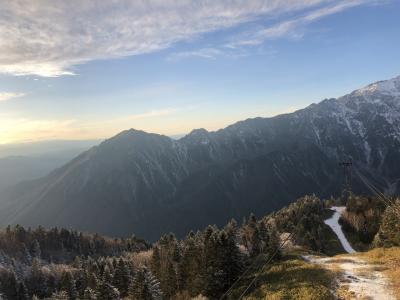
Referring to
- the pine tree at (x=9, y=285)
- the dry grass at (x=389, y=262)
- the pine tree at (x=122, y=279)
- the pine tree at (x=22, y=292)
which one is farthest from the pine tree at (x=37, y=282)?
the dry grass at (x=389, y=262)

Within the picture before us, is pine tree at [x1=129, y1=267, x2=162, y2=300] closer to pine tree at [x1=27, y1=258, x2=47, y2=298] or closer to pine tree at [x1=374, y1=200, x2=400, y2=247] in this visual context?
pine tree at [x1=374, y1=200, x2=400, y2=247]

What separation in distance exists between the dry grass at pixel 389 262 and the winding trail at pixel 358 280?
24.3 inches

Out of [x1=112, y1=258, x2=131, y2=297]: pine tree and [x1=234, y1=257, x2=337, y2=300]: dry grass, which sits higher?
[x1=234, y1=257, x2=337, y2=300]: dry grass

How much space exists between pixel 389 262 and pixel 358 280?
8.61 metres

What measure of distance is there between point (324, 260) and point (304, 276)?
40.6ft

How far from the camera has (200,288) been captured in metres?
64.8

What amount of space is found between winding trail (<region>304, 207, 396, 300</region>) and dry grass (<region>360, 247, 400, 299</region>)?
618 mm

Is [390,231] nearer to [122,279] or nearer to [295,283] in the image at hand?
[295,283]

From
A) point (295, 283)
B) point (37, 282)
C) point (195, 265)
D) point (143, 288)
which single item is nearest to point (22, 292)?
point (37, 282)

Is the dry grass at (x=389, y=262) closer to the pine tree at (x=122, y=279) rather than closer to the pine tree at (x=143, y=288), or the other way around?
the pine tree at (x=143, y=288)

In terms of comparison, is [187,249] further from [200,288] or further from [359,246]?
[359,246]

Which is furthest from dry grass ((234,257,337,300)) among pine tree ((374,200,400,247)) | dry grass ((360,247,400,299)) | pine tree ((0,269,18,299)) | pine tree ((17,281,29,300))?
pine tree ((0,269,18,299))

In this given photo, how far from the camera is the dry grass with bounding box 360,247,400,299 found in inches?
1598

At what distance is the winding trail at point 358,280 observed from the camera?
3819 cm
